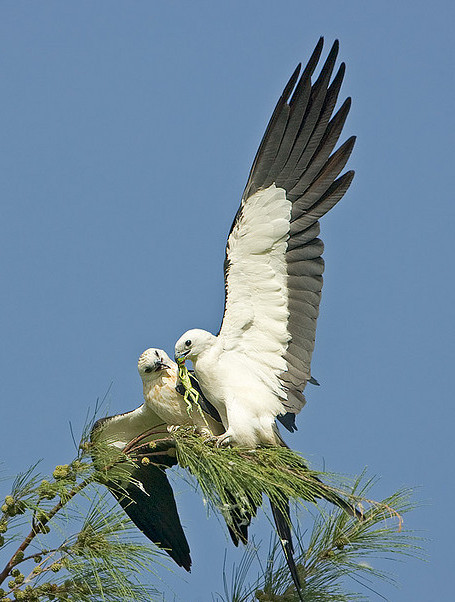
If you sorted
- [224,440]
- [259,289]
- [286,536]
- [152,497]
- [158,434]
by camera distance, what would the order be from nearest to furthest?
1. [286,536]
2. [224,440]
3. [259,289]
4. [158,434]
5. [152,497]

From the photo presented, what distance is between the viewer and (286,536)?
3.84 metres

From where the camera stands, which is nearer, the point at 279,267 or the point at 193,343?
the point at 193,343

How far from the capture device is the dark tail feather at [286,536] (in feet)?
11.8

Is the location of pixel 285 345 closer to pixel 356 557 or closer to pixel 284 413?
pixel 284 413

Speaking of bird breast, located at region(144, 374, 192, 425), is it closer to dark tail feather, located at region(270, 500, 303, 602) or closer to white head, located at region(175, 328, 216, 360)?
white head, located at region(175, 328, 216, 360)

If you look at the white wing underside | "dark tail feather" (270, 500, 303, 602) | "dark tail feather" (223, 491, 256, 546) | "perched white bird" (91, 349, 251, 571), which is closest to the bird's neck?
"perched white bird" (91, 349, 251, 571)

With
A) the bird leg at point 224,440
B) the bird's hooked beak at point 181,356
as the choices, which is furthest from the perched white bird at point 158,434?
the bird leg at point 224,440

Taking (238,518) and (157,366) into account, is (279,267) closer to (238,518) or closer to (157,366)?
(157,366)

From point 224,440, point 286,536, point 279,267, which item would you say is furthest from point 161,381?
point 286,536

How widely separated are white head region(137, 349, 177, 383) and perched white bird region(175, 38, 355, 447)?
216mm

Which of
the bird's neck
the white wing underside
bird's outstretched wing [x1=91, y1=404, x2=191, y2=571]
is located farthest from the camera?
bird's outstretched wing [x1=91, y1=404, x2=191, y2=571]

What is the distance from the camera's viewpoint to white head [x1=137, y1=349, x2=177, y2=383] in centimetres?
441

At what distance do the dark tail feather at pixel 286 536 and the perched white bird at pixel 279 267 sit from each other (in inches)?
15.5

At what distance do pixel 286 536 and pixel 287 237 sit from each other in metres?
1.36
